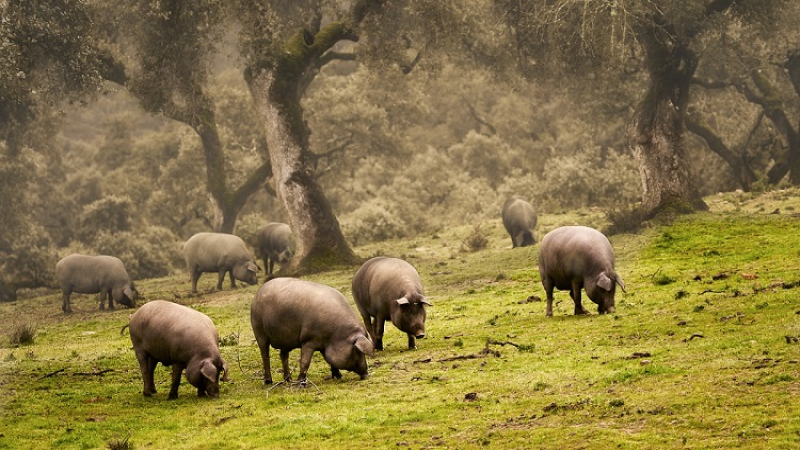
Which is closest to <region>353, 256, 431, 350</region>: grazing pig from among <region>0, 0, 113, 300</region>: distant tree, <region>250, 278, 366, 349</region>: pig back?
<region>250, 278, 366, 349</region>: pig back

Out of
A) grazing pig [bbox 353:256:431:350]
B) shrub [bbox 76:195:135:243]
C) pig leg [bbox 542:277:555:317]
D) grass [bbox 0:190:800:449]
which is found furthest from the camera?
shrub [bbox 76:195:135:243]

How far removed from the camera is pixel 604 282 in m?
18.9

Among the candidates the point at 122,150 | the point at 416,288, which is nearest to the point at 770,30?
the point at 416,288

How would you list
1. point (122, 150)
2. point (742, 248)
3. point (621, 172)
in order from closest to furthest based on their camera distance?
1. point (742, 248)
2. point (621, 172)
3. point (122, 150)

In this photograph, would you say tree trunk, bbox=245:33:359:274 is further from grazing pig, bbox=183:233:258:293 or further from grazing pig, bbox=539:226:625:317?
grazing pig, bbox=539:226:625:317

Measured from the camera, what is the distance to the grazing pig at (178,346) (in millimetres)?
15430

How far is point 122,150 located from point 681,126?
4766 cm

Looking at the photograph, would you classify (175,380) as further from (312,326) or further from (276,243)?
(276,243)

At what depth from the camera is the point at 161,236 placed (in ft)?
185

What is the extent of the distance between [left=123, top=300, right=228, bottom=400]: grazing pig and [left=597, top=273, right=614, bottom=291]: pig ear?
729cm

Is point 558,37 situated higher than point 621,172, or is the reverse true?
point 558,37

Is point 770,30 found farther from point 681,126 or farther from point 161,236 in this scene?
point 161,236

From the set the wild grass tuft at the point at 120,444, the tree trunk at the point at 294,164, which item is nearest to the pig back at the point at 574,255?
the wild grass tuft at the point at 120,444

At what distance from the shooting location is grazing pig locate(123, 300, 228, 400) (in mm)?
15430
